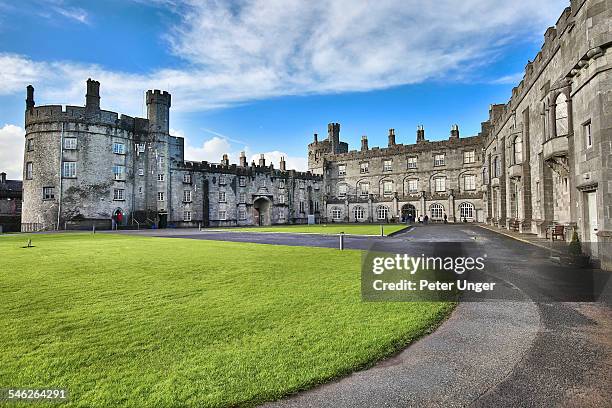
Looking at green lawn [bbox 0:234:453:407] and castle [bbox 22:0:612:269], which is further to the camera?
castle [bbox 22:0:612:269]

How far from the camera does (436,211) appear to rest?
5312cm

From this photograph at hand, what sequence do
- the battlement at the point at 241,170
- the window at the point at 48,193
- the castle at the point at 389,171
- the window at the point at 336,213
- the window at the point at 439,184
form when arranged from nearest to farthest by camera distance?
1. the castle at the point at 389,171
2. the window at the point at 48,193
3. the battlement at the point at 241,170
4. the window at the point at 439,184
5. the window at the point at 336,213

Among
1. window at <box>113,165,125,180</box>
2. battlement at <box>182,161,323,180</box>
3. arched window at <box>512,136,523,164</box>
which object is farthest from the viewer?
battlement at <box>182,161,323,180</box>

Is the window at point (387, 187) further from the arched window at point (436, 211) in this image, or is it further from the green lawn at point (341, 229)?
the green lawn at point (341, 229)

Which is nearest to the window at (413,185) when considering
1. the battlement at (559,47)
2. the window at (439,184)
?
the window at (439,184)

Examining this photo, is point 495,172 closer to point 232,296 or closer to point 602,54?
point 602,54

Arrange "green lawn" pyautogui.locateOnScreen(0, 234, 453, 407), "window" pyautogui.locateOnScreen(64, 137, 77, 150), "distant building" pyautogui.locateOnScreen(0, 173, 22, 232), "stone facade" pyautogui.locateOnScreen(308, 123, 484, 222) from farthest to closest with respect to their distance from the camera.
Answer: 1. "stone facade" pyautogui.locateOnScreen(308, 123, 484, 222)
2. "distant building" pyautogui.locateOnScreen(0, 173, 22, 232)
3. "window" pyautogui.locateOnScreen(64, 137, 77, 150)
4. "green lawn" pyautogui.locateOnScreen(0, 234, 453, 407)

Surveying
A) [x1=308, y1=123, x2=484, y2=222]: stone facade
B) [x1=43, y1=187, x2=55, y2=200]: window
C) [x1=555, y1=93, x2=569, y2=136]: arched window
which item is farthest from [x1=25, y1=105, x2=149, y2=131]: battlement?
[x1=555, y1=93, x2=569, y2=136]: arched window

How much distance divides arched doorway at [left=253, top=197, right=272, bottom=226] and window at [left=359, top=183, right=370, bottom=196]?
15524 millimetres

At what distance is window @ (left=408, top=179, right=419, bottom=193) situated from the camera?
5612 cm

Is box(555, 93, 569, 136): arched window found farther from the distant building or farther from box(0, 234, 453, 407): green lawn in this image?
the distant building

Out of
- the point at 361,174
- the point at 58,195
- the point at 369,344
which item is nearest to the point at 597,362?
the point at 369,344

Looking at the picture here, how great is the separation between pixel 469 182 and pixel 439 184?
13.5 feet

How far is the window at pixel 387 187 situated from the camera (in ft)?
191
